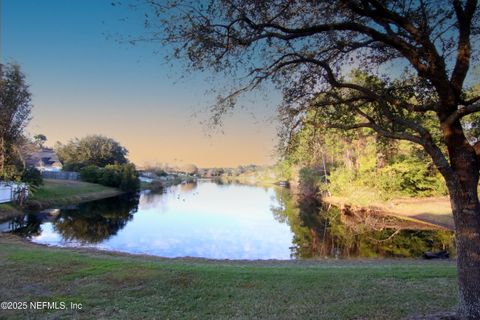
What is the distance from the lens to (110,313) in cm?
632

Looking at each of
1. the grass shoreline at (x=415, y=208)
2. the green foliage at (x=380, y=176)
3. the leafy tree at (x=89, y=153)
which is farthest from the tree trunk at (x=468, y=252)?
the leafy tree at (x=89, y=153)

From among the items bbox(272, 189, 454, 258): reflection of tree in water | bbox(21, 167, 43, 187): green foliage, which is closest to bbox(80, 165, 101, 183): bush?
bbox(21, 167, 43, 187): green foliage

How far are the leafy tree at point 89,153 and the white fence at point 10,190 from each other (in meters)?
46.4

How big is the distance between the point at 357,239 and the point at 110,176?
55.3m

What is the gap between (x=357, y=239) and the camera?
25.1m

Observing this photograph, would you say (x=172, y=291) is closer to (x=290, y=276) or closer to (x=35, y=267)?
(x=290, y=276)

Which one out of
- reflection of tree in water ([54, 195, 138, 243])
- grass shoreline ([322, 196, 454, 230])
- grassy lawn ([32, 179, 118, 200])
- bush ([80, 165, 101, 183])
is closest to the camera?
reflection of tree in water ([54, 195, 138, 243])

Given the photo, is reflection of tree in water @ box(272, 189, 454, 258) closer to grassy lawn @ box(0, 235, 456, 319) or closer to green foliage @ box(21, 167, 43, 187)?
grassy lawn @ box(0, 235, 456, 319)

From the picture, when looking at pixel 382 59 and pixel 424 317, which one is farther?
pixel 382 59

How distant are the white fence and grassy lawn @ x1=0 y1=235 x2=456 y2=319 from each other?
87.8ft

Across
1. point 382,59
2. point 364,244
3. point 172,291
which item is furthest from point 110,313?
point 364,244

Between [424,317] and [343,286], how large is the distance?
244 centimetres

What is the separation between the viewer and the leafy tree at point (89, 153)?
82.9 m

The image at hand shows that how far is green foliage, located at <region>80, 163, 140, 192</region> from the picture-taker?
226 feet
